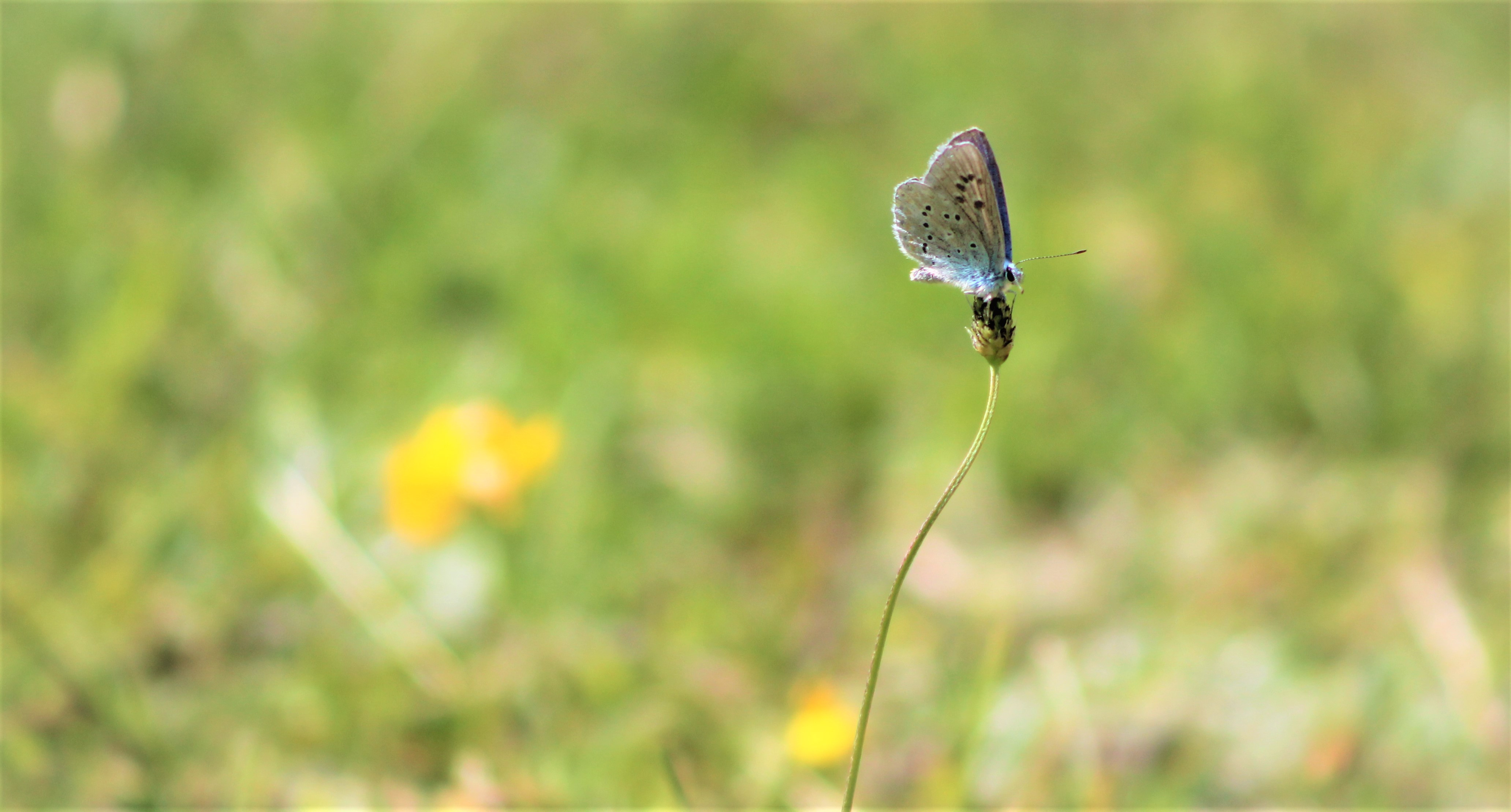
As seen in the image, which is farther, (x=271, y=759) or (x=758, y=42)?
(x=758, y=42)

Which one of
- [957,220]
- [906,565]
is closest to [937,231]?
[957,220]

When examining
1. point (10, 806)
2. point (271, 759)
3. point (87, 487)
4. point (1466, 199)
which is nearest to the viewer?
point (10, 806)

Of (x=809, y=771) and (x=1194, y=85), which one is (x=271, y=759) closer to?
(x=809, y=771)

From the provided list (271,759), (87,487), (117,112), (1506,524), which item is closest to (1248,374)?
(1506,524)

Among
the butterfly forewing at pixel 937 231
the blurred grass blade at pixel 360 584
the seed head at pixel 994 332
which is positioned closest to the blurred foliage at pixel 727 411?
the blurred grass blade at pixel 360 584

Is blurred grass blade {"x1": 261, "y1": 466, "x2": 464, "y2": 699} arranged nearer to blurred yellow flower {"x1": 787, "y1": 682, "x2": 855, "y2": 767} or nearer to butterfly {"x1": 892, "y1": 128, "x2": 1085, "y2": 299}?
blurred yellow flower {"x1": 787, "y1": 682, "x2": 855, "y2": 767}

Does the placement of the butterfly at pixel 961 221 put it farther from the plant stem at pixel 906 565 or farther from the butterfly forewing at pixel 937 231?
the plant stem at pixel 906 565
